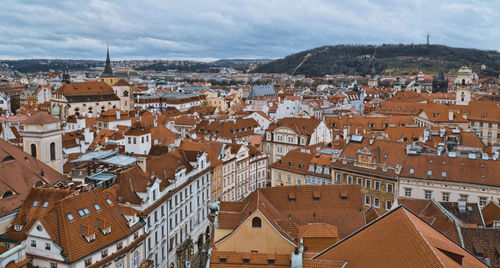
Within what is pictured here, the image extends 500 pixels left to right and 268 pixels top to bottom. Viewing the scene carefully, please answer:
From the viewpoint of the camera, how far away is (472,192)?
155ft

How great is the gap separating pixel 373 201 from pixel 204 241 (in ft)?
69.0

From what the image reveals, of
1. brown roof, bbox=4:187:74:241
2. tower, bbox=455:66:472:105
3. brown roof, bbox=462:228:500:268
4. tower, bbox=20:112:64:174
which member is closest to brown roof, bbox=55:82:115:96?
tower, bbox=20:112:64:174

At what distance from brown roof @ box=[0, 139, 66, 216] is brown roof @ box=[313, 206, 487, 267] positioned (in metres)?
24.2

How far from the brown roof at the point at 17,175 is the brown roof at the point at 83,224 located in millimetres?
5025

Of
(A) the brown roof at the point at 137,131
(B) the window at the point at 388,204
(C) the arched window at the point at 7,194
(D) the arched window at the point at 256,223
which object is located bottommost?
(B) the window at the point at 388,204

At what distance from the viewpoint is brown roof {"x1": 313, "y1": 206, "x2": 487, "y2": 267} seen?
59.2ft

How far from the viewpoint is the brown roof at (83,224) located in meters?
29.6

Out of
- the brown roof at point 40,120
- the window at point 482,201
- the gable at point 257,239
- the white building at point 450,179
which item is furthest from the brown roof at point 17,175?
the window at point 482,201

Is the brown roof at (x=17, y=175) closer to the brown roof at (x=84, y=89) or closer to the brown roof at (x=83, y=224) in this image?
the brown roof at (x=83, y=224)

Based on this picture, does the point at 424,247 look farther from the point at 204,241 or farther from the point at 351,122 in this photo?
the point at 351,122

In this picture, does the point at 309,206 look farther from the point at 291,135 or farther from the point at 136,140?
the point at 291,135

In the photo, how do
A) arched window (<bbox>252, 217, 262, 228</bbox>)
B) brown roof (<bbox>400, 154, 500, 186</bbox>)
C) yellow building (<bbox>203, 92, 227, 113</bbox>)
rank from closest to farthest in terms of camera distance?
arched window (<bbox>252, 217, 262, 228</bbox>), brown roof (<bbox>400, 154, 500, 186</bbox>), yellow building (<bbox>203, 92, 227, 113</bbox>)

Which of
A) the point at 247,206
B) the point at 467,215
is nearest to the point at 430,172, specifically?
the point at 467,215

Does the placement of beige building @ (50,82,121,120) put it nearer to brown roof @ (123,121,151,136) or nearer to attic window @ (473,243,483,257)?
brown roof @ (123,121,151,136)
